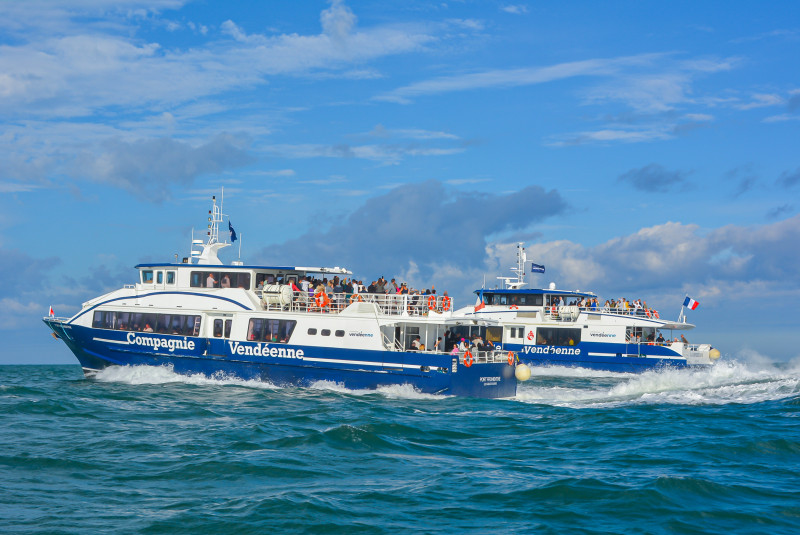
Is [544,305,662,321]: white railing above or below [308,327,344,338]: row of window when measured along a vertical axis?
above

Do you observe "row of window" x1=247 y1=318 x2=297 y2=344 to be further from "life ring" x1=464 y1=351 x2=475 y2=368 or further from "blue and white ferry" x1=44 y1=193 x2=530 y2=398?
"life ring" x1=464 y1=351 x2=475 y2=368

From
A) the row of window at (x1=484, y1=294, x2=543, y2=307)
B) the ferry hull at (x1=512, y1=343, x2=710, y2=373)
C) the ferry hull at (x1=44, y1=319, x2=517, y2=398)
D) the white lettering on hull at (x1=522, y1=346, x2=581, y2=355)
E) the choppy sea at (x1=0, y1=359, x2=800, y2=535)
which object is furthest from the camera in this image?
the row of window at (x1=484, y1=294, x2=543, y2=307)

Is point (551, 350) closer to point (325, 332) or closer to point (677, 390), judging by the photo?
point (677, 390)

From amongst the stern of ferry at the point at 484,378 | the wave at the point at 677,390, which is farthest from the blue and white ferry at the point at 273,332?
the wave at the point at 677,390

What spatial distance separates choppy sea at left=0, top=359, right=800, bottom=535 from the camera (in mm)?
11469

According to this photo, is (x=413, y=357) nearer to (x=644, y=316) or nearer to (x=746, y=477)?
(x=746, y=477)

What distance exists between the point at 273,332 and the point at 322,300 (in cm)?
216

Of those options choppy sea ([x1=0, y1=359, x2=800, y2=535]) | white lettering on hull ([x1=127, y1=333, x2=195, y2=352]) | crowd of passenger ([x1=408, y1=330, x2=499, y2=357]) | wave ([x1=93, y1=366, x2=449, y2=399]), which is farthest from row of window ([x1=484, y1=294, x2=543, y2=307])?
white lettering on hull ([x1=127, y1=333, x2=195, y2=352])

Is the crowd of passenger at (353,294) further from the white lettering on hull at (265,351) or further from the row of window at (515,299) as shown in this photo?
the row of window at (515,299)

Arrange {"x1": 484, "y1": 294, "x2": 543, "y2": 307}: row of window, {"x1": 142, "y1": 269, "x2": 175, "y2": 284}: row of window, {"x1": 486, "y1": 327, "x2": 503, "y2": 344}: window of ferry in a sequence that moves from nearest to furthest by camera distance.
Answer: {"x1": 142, "y1": 269, "x2": 175, "y2": 284}: row of window, {"x1": 486, "y1": 327, "x2": 503, "y2": 344}: window of ferry, {"x1": 484, "y1": 294, "x2": 543, "y2": 307}: row of window

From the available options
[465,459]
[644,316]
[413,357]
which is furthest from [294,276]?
[644,316]

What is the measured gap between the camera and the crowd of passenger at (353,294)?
2744 centimetres

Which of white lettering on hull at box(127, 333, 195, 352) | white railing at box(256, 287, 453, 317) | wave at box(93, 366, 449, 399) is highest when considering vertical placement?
white railing at box(256, 287, 453, 317)

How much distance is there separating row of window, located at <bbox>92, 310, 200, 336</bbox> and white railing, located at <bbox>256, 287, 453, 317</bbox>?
288 centimetres
